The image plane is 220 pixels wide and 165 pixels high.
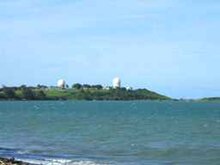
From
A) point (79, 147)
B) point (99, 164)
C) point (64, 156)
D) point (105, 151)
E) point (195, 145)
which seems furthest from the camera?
point (195, 145)

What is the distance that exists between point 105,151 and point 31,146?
6838 millimetres

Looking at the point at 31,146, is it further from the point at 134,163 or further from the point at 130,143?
the point at 134,163

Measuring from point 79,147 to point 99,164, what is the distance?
43.1 feet

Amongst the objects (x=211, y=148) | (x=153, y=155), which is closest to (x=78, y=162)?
(x=153, y=155)

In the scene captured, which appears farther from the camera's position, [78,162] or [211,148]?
[211,148]

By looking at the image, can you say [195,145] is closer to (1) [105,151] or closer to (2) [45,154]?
(1) [105,151]

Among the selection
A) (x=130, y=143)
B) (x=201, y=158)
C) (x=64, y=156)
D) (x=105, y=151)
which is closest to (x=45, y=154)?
(x=64, y=156)

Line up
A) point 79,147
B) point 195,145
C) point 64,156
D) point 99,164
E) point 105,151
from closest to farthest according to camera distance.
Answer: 1. point 99,164
2. point 64,156
3. point 105,151
4. point 79,147
5. point 195,145

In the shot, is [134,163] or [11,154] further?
[11,154]

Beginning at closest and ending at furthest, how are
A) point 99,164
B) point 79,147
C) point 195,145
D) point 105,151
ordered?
point 99,164, point 105,151, point 79,147, point 195,145

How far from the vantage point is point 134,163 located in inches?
1500

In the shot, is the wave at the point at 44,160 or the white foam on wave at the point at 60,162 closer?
the white foam on wave at the point at 60,162

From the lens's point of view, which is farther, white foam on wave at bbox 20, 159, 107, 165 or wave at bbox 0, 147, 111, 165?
wave at bbox 0, 147, 111, 165

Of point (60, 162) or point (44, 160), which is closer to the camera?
point (60, 162)
